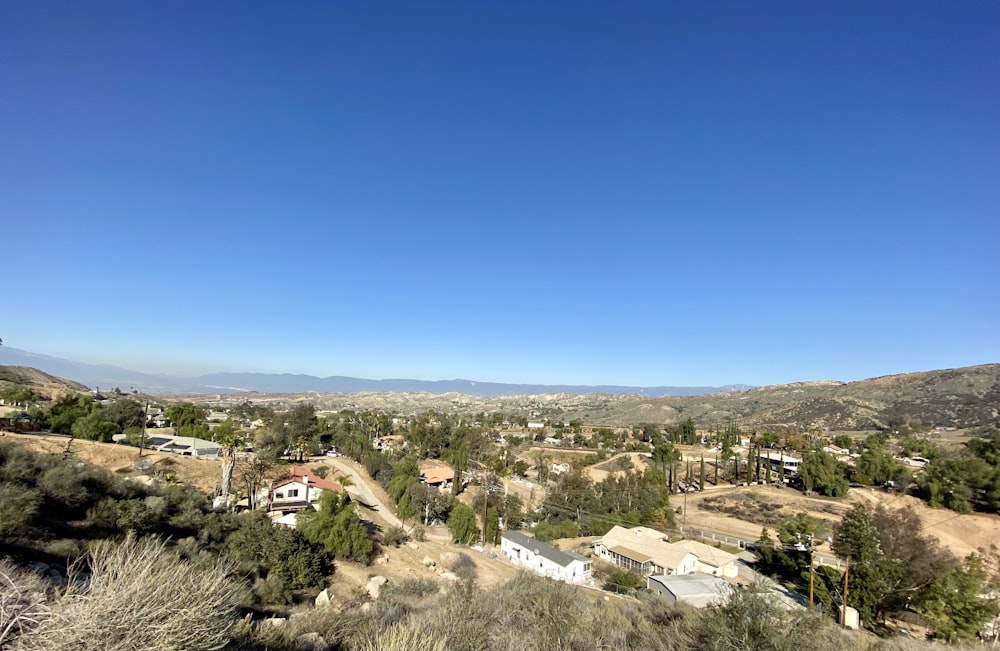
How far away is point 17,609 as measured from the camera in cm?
489

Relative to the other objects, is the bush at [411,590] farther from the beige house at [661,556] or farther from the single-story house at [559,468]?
the single-story house at [559,468]

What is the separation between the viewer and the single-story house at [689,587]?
73.8 feet

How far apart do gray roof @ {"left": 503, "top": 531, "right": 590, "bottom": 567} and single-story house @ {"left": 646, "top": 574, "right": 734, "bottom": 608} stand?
472cm

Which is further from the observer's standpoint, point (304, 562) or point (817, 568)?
point (817, 568)

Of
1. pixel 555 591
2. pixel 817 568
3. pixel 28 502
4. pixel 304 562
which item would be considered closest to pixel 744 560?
pixel 817 568

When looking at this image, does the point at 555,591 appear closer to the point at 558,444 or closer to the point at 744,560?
the point at 744,560

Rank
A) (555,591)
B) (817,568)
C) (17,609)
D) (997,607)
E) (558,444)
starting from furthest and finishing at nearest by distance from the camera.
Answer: (558,444) → (817,568) → (997,607) → (555,591) → (17,609)

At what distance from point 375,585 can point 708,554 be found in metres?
22.9

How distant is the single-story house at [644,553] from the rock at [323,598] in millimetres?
21052

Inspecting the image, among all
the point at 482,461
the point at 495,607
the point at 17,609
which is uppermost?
the point at 17,609

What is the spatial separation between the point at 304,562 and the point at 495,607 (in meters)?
11.0

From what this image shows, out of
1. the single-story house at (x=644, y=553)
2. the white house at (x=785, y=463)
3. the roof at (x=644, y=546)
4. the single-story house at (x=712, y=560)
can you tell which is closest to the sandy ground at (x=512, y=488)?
the single-story house at (x=644, y=553)

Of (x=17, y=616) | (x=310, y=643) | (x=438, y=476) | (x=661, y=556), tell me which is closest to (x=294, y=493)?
(x=438, y=476)

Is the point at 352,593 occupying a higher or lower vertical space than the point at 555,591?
lower
